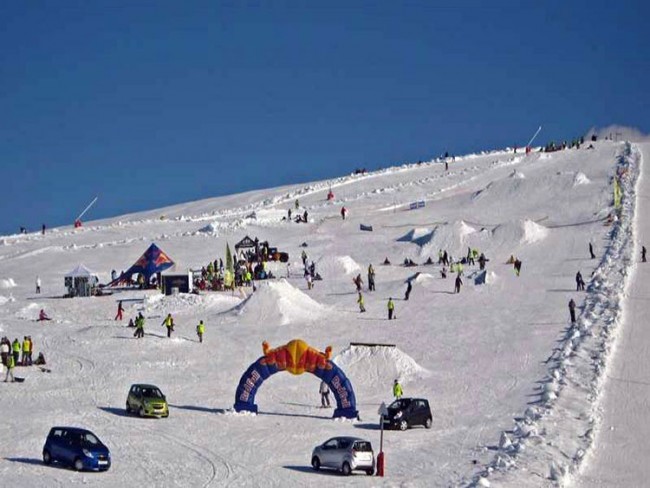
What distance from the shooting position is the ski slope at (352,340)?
3192 cm

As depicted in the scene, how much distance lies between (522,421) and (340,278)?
111ft

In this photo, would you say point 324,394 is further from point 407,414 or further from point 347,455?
point 347,455

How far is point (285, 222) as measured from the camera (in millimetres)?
91625

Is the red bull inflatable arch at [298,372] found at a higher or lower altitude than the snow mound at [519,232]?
lower

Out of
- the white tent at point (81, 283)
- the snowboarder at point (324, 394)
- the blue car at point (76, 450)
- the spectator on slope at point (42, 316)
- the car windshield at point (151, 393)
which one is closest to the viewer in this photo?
the blue car at point (76, 450)

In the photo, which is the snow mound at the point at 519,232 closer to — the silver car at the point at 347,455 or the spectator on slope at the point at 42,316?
the spectator on slope at the point at 42,316

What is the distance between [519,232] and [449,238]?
444cm

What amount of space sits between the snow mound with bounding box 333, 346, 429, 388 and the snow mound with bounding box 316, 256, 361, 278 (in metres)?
24.6

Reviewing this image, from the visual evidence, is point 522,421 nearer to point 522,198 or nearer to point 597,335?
point 597,335

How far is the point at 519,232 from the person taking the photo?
76000 mm

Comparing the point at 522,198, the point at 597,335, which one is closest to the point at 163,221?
the point at 522,198

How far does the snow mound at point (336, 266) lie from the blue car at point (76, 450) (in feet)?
128

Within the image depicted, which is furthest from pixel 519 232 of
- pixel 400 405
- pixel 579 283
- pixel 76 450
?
pixel 76 450

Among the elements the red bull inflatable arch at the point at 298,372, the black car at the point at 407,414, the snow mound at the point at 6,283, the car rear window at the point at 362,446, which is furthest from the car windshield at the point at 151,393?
the snow mound at the point at 6,283
